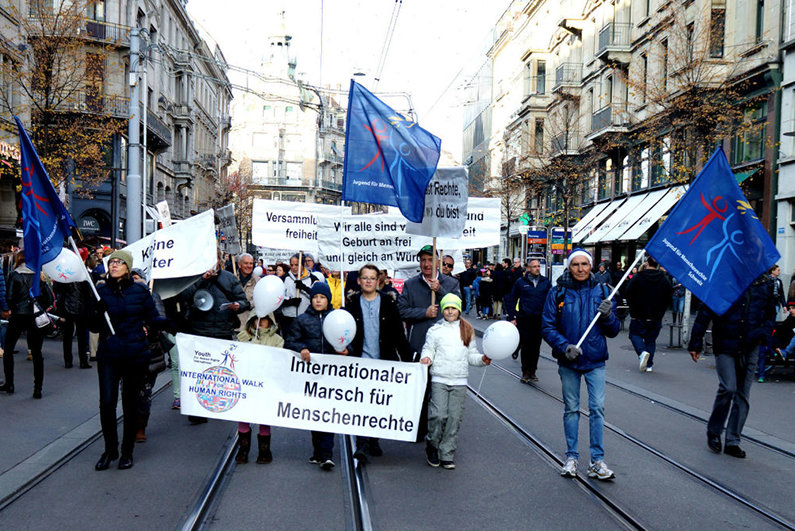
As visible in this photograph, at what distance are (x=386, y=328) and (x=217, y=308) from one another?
2231 mm

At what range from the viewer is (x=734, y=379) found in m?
7.21

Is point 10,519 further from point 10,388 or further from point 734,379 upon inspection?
point 734,379

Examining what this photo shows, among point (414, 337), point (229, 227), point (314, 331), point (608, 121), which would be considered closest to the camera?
point (314, 331)

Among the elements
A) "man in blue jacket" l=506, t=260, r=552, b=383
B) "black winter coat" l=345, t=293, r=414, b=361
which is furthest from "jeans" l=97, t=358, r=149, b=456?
"man in blue jacket" l=506, t=260, r=552, b=383

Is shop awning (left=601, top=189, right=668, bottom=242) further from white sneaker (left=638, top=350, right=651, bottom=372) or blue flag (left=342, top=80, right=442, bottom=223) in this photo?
blue flag (left=342, top=80, right=442, bottom=223)

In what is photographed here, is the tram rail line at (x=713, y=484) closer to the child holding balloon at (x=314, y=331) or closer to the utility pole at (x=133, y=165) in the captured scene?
the child holding balloon at (x=314, y=331)

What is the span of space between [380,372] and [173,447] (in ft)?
6.79

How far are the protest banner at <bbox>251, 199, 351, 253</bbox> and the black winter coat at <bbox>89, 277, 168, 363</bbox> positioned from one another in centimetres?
559

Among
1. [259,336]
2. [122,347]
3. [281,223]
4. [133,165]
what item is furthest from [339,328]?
[133,165]

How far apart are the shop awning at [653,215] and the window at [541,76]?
2095 cm

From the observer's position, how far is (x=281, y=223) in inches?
491

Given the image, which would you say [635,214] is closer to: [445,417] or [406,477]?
[445,417]

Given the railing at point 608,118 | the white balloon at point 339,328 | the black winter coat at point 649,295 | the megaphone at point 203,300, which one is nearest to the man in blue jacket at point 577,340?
the white balloon at point 339,328

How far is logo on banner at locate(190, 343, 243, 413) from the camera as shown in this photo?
22.5 feet
